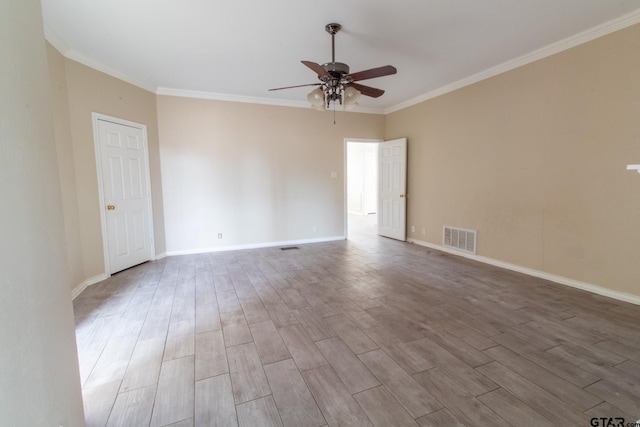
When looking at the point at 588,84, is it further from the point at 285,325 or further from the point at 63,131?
the point at 63,131

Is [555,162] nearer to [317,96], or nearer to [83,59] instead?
[317,96]

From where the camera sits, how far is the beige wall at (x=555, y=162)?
3002mm

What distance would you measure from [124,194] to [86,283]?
4.37 feet

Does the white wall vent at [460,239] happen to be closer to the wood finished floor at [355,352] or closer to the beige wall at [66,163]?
the wood finished floor at [355,352]

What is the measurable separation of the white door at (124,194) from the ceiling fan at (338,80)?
2.80m

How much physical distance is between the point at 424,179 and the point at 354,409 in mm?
4778

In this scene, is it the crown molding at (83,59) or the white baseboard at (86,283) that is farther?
the white baseboard at (86,283)

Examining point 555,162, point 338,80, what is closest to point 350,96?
point 338,80

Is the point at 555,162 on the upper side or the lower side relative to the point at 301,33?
lower

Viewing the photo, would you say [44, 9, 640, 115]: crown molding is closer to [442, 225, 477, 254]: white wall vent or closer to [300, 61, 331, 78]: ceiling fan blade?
[442, 225, 477, 254]: white wall vent

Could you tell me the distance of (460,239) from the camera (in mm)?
4906

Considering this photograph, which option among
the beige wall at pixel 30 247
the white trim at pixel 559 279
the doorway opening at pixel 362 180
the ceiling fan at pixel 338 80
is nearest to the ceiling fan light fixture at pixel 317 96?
the ceiling fan at pixel 338 80

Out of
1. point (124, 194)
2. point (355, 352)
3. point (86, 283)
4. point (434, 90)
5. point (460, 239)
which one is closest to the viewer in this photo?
point (355, 352)

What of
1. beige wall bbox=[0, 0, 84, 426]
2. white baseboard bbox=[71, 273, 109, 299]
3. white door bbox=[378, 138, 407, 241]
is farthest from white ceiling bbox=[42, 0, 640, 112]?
white baseboard bbox=[71, 273, 109, 299]
